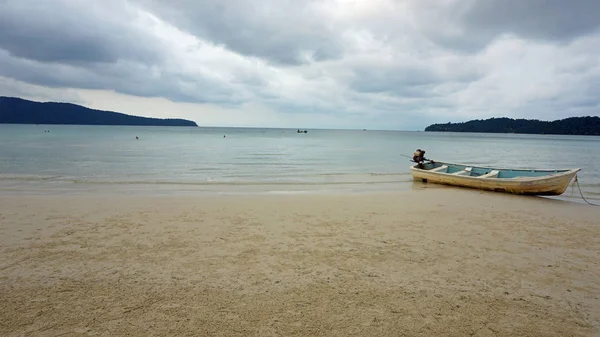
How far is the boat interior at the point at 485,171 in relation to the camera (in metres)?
17.3

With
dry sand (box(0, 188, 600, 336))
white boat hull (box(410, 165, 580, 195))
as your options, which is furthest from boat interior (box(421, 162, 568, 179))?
dry sand (box(0, 188, 600, 336))

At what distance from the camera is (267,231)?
8445mm

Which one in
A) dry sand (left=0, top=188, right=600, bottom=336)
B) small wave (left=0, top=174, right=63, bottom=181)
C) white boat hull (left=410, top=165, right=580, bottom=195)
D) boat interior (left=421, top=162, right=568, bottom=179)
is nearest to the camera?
dry sand (left=0, top=188, right=600, bottom=336)

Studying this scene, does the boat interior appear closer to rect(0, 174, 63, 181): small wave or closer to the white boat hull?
the white boat hull

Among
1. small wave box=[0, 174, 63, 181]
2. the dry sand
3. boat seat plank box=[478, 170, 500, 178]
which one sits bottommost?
small wave box=[0, 174, 63, 181]

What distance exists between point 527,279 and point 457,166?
16971 millimetres

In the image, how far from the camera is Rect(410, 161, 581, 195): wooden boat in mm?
15336

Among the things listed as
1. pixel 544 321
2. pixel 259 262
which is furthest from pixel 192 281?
pixel 544 321

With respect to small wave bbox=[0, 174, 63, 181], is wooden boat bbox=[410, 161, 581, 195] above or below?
above

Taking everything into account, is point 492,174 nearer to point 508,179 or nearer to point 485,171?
point 485,171

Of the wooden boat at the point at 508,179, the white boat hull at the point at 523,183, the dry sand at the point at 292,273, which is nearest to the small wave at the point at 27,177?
the dry sand at the point at 292,273

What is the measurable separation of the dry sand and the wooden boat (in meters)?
5.58

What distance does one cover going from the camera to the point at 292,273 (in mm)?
5875

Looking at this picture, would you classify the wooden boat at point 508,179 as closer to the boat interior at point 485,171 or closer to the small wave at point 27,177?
the boat interior at point 485,171
